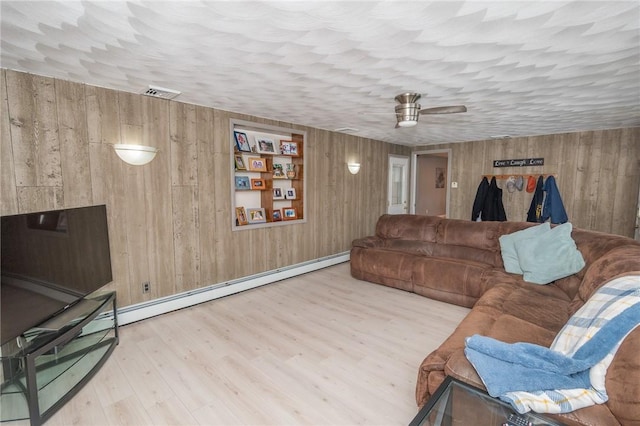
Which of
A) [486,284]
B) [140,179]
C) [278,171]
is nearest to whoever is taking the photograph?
[140,179]

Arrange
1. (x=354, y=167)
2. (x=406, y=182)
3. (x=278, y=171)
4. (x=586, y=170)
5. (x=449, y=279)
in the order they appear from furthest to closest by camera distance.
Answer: (x=406, y=182) < (x=354, y=167) < (x=586, y=170) < (x=278, y=171) < (x=449, y=279)

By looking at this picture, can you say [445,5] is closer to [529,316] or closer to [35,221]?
[529,316]

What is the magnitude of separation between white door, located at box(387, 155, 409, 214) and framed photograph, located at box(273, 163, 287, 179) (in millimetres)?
2803

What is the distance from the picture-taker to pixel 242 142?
397cm

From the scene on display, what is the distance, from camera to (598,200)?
4.92 metres

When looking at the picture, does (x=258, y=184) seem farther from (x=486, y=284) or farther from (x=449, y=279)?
(x=486, y=284)

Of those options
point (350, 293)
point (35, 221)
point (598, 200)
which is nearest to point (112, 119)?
point (35, 221)

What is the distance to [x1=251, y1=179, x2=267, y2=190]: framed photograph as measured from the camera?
4.21m

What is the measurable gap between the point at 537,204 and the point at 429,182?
3.13m

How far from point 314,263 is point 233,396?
2.95 m

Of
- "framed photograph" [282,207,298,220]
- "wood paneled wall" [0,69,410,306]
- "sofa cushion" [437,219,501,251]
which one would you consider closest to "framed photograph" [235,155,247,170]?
"wood paneled wall" [0,69,410,306]

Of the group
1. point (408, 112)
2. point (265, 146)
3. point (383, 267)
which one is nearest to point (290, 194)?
point (265, 146)

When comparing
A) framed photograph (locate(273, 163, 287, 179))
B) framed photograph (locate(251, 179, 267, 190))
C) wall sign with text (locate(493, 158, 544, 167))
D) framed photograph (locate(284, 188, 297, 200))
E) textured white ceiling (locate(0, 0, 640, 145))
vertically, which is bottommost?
framed photograph (locate(284, 188, 297, 200))

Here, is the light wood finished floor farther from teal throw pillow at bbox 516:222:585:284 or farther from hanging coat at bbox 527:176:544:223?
hanging coat at bbox 527:176:544:223
